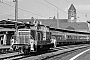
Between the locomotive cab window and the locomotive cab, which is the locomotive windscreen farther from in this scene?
the locomotive cab window

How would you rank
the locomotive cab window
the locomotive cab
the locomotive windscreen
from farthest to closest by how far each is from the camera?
the locomotive cab window
the locomotive windscreen
the locomotive cab

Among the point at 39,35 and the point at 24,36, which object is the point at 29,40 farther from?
the point at 39,35

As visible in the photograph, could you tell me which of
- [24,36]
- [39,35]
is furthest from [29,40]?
[39,35]

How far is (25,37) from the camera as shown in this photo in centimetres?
2075

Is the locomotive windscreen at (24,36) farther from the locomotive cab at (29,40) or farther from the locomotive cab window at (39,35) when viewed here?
the locomotive cab window at (39,35)

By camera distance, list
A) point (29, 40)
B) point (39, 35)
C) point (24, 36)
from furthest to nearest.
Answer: point (39, 35), point (24, 36), point (29, 40)

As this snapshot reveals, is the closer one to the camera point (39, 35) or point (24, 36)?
point (24, 36)

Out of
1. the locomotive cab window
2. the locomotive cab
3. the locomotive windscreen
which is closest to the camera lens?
the locomotive cab

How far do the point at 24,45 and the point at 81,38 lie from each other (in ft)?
157

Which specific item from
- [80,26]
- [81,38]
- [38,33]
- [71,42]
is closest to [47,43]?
[38,33]

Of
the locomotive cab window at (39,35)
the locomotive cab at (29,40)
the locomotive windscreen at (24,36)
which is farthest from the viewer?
the locomotive cab window at (39,35)

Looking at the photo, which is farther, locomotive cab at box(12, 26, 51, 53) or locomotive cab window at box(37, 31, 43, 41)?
locomotive cab window at box(37, 31, 43, 41)

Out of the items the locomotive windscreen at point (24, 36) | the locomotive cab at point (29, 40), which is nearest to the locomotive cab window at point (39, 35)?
the locomotive cab at point (29, 40)

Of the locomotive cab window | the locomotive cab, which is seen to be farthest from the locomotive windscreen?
the locomotive cab window
